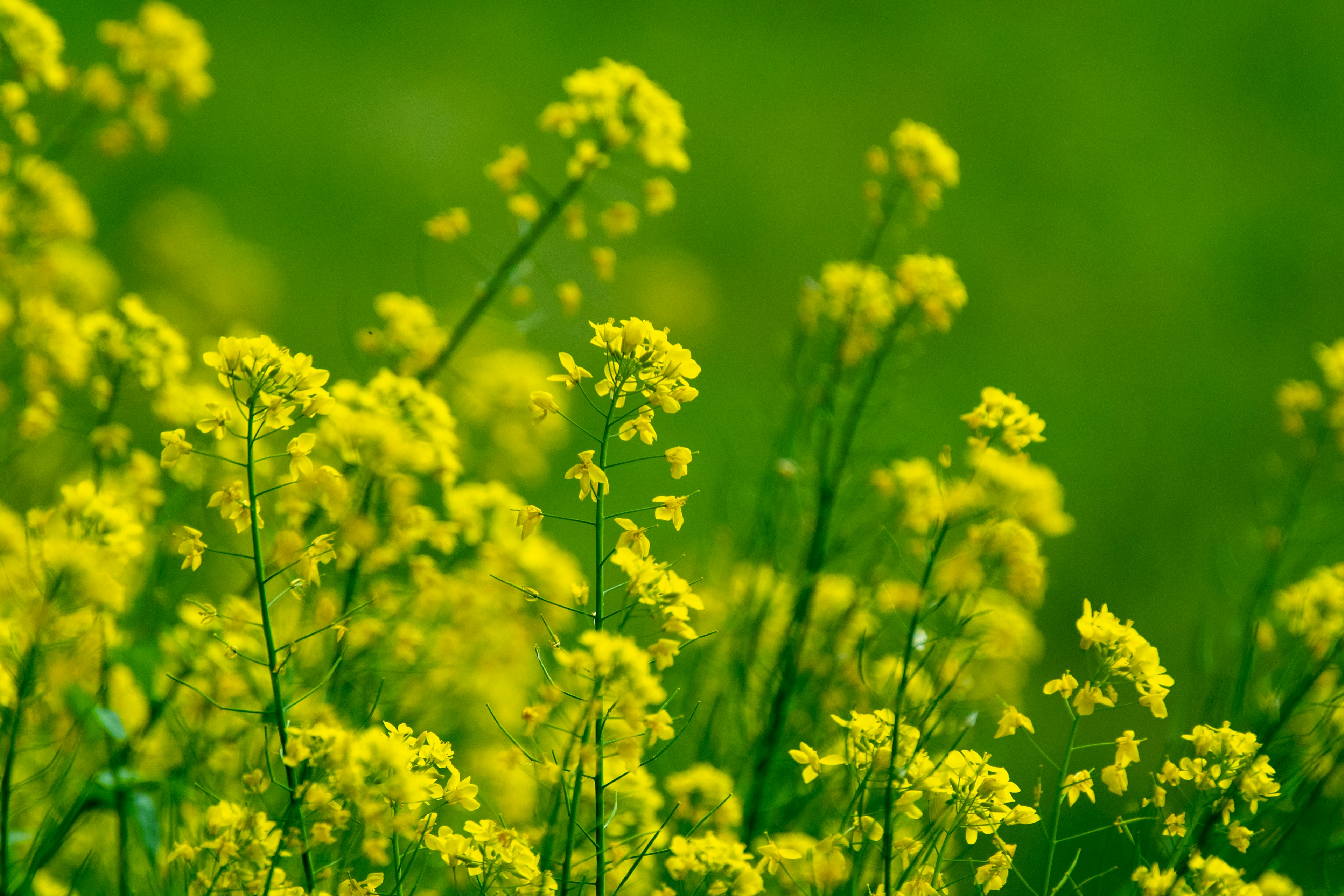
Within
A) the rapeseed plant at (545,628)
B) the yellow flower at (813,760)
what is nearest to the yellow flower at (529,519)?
the rapeseed plant at (545,628)

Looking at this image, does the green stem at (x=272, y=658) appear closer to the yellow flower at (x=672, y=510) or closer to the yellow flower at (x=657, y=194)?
the yellow flower at (x=672, y=510)

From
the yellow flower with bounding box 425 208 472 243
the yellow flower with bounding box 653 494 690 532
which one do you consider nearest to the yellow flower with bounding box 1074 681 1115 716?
the yellow flower with bounding box 653 494 690 532

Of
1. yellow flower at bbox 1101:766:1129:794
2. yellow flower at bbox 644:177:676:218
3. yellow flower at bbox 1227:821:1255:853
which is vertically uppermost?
yellow flower at bbox 644:177:676:218

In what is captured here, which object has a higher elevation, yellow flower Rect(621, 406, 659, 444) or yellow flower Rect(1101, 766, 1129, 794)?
yellow flower Rect(621, 406, 659, 444)

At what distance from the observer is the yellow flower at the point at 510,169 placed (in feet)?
5.38

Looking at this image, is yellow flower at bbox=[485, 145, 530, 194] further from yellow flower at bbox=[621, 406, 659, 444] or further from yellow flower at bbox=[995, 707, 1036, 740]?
yellow flower at bbox=[995, 707, 1036, 740]

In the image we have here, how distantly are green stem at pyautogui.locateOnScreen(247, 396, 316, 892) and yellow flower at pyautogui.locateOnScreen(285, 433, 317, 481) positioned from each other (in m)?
0.05

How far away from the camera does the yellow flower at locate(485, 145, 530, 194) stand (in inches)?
64.6

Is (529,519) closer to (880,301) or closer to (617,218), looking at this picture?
(617,218)

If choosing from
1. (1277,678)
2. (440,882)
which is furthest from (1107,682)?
(440,882)

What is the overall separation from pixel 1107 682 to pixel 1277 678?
1.97 ft

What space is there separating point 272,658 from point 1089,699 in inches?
28.9

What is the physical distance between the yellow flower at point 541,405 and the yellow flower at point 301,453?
0.21 metres

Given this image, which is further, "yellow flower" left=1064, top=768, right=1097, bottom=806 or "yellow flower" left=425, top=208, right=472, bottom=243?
"yellow flower" left=425, top=208, right=472, bottom=243
